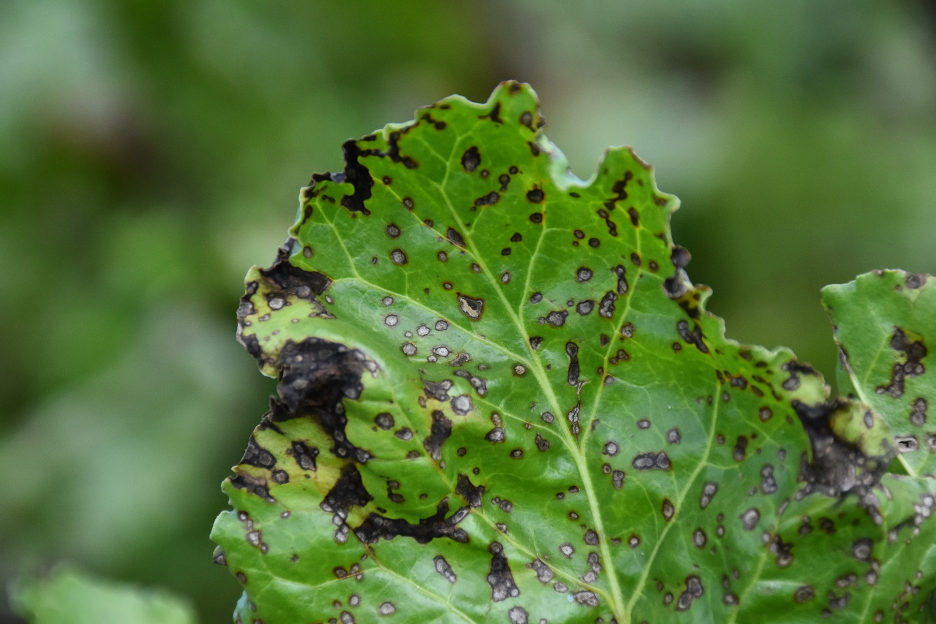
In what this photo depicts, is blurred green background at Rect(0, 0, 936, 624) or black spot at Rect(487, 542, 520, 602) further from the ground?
blurred green background at Rect(0, 0, 936, 624)

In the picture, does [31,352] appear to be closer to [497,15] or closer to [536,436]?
[497,15]

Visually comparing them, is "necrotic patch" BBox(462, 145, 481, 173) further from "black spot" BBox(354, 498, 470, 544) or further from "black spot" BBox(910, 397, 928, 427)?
"black spot" BBox(910, 397, 928, 427)

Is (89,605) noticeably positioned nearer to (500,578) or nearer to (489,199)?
(500,578)

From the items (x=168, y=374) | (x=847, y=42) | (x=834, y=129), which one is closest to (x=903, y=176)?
(x=834, y=129)

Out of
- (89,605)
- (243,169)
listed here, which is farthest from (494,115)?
(243,169)

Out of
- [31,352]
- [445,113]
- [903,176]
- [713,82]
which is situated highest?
[713,82]

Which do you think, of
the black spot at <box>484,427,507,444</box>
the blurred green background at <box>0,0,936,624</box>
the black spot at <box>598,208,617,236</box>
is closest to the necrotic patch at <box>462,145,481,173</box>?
the black spot at <box>598,208,617,236</box>
